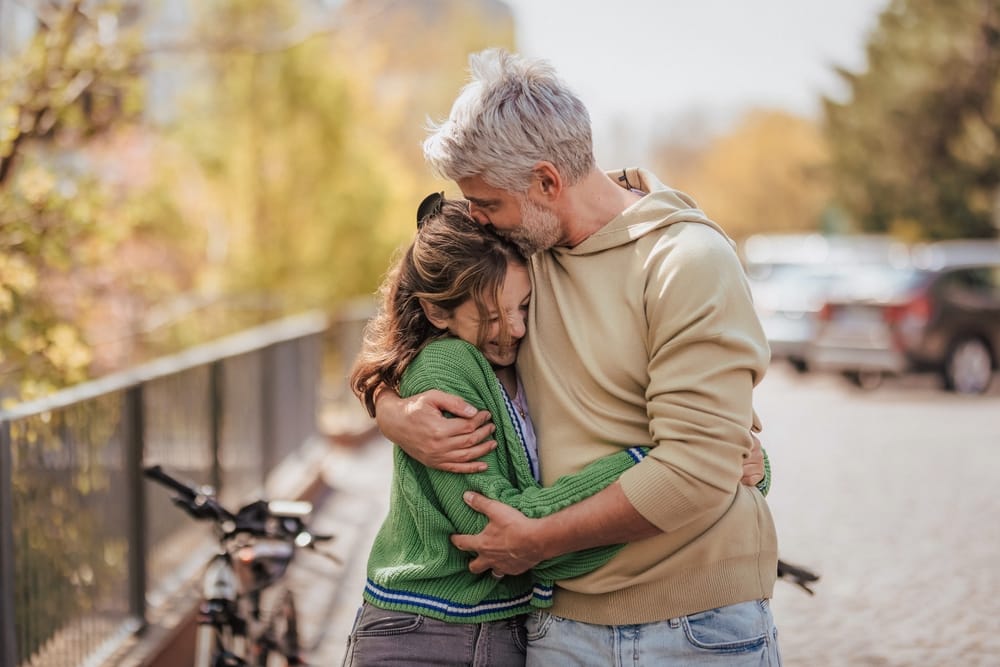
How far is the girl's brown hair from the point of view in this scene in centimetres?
253

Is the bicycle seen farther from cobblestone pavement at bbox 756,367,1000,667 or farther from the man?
cobblestone pavement at bbox 756,367,1000,667

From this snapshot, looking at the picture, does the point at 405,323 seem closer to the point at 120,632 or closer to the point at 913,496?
the point at 120,632

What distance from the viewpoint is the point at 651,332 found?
2354 mm

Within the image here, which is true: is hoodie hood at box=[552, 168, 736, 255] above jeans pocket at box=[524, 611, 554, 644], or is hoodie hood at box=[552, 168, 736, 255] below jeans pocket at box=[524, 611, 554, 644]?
above

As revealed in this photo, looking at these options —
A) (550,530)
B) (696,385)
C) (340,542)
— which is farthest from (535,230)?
(340,542)

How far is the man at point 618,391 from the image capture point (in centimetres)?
229

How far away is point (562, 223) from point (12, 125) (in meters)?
3.82

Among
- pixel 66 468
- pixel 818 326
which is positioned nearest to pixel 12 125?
pixel 66 468

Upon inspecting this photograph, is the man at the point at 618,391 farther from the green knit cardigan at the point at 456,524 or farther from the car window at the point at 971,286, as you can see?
the car window at the point at 971,286

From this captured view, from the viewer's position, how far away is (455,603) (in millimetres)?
2564

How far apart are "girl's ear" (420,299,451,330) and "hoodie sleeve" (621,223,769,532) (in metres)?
0.44

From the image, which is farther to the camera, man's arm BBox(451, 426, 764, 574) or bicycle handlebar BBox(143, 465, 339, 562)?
bicycle handlebar BBox(143, 465, 339, 562)

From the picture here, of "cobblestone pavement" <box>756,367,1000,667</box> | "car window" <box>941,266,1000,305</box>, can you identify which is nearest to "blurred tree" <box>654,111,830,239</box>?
"car window" <box>941,266,1000,305</box>

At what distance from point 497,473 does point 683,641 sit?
45cm
